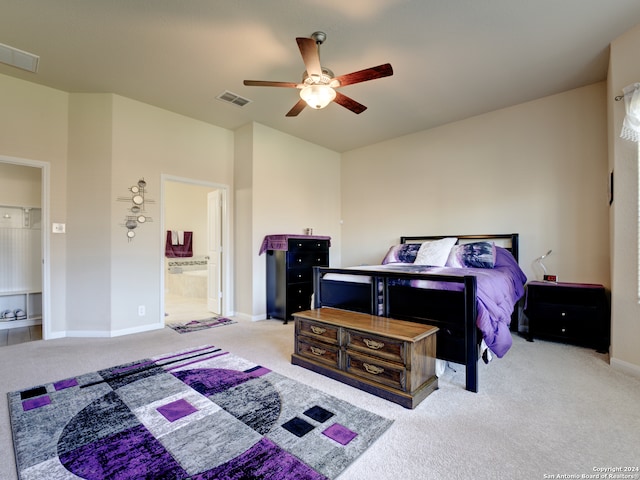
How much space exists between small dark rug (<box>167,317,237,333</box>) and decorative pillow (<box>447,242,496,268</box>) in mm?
3237

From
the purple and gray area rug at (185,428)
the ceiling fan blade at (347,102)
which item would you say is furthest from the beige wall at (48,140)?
the ceiling fan blade at (347,102)

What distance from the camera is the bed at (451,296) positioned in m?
2.34

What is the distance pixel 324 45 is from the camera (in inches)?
112

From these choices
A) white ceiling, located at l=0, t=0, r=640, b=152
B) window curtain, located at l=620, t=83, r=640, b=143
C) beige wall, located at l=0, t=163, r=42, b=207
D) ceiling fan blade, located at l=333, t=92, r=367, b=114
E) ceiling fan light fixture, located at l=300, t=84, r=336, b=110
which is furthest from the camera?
beige wall, located at l=0, t=163, r=42, b=207

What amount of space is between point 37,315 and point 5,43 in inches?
142

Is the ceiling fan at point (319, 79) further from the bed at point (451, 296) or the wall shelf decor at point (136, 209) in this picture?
the wall shelf decor at point (136, 209)

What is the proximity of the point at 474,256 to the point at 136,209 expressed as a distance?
14.4 feet

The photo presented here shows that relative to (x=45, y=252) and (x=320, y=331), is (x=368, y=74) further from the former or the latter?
(x=45, y=252)

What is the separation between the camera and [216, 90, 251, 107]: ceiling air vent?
149 inches

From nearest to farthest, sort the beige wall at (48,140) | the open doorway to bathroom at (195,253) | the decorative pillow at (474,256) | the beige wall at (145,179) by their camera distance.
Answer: the beige wall at (48,140)
the decorative pillow at (474,256)
the beige wall at (145,179)
the open doorway to bathroom at (195,253)

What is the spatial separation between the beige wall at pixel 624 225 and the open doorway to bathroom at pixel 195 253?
15.4 ft

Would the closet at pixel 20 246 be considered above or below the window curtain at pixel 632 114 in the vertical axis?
below

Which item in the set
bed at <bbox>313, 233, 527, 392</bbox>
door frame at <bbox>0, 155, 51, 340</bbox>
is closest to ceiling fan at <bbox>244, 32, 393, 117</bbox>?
bed at <bbox>313, 233, 527, 392</bbox>

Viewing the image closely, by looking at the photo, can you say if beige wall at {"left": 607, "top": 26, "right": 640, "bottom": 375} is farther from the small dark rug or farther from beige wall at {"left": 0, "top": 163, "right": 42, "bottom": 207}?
beige wall at {"left": 0, "top": 163, "right": 42, "bottom": 207}
